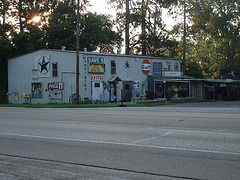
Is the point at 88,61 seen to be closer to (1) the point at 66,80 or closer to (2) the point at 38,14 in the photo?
(1) the point at 66,80

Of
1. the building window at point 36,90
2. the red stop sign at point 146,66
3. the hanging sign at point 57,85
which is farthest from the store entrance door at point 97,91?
the red stop sign at point 146,66

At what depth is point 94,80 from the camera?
1373 inches

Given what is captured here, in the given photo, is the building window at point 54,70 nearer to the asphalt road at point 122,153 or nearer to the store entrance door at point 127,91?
the store entrance door at point 127,91

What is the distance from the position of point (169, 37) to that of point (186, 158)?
46867mm

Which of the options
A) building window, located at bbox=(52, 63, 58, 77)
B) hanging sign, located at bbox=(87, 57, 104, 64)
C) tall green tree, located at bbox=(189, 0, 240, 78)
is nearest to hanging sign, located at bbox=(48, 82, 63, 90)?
building window, located at bbox=(52, 63, 58, 77)

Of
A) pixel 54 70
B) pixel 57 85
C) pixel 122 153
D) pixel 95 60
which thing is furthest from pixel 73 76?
pixel 122 153

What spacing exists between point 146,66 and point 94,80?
24.0 feet

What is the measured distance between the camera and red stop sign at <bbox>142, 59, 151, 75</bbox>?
3828 cm

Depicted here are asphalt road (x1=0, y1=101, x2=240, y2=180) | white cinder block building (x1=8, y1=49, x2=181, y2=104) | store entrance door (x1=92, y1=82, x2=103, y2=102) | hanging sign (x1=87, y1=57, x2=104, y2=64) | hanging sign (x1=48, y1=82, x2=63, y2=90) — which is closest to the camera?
asphalt road (x1=0, y1=101, x2=240, y2=180)

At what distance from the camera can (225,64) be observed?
50875 mm

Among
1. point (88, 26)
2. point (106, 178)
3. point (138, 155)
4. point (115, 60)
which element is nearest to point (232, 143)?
point (138, 155)

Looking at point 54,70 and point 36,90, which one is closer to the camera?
point 54,70

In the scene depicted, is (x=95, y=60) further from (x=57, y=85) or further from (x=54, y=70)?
(x=57, y=85)

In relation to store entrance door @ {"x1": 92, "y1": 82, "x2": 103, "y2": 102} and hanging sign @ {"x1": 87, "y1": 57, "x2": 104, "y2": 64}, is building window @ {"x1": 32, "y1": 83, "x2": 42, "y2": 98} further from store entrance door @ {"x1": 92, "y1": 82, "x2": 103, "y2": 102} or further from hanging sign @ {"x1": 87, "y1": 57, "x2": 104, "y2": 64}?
hanging sign @ {"x1": 87, "y1": 57, "x2": 104, "y2": 64}
